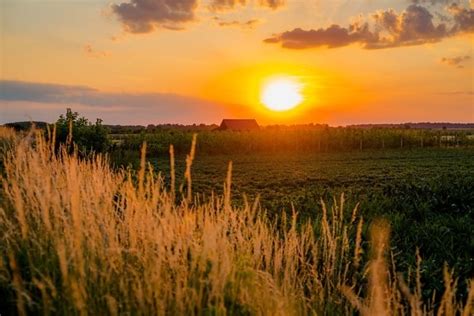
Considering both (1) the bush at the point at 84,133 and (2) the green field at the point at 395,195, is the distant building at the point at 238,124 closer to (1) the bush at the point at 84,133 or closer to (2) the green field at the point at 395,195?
(2) the green field at the point at 395,195

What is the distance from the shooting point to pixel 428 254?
9055 mm

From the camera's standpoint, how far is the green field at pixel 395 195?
29.8ft

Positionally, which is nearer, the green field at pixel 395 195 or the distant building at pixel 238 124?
the green field at pixel 395 195

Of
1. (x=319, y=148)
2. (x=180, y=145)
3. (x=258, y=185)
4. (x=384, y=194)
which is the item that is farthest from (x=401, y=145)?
(x=384, y=194)

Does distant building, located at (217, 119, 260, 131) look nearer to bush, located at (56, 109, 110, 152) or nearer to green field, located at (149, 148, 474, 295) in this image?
green field, located at (149, 148, 474, 295)

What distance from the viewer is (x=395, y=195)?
14.0 metres

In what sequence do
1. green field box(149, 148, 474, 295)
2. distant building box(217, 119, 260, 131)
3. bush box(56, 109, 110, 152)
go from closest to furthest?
1. green field box(149, 148, 474, 295)
2. bush box(56, 109, 110, 152)
3. distant building box(217, 119, 260, 131)

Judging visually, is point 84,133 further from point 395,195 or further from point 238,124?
point 238,124

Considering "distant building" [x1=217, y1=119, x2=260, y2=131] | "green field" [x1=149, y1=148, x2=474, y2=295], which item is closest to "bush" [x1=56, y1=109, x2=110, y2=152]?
"green field" [x1=149, y1=148, x2=474, y2=295]

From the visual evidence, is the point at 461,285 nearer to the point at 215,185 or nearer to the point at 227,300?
the point at 227,300

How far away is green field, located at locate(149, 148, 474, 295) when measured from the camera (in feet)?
29.8

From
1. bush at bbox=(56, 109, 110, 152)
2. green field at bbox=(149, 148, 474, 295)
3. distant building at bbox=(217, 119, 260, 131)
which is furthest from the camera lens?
distant building at bbox=(217, 119, 260, 131)

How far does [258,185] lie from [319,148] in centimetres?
2311

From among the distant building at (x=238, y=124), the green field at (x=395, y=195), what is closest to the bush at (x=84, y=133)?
the green field at (x=395, y=195)
